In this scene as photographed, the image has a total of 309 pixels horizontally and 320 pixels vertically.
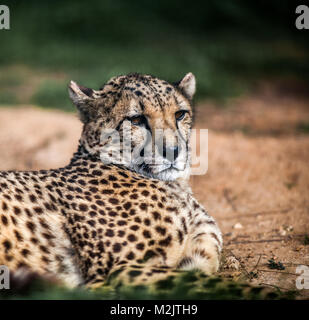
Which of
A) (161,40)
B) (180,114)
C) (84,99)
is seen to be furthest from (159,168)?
(161,40)

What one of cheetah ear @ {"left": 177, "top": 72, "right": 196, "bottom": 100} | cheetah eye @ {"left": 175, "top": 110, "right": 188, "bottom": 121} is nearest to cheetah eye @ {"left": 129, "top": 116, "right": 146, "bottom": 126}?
cheetah eye @ {"left": 175, "top": 110, "right": 188, "bottom": 121}

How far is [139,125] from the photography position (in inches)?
134

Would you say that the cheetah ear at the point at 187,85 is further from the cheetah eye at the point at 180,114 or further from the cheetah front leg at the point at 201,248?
the cheetah front leg at the point at 201,248

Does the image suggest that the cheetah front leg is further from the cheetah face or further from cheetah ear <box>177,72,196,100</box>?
cheetah ear <box>177,72,196,100</box>

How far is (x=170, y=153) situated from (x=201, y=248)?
25.8 inches

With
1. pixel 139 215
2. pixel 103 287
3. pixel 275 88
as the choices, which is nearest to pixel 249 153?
pixel 139 215

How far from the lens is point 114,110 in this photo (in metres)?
3.47

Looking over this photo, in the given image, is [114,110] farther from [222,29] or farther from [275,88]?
[222,29]

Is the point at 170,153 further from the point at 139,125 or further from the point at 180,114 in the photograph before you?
the point at 180,114

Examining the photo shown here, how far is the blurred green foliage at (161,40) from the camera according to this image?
11.4 meters

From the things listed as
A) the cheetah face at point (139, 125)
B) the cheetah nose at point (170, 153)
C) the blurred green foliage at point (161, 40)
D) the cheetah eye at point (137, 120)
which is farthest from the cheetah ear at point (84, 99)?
the blurred green foliage at point (161, 40)

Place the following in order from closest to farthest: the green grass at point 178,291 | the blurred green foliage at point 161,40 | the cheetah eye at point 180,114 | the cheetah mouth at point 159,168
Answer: the green grass at point 178,291, the cheetah mouth at point 159,168, the cheetah eye at point 180,114, the blurred green foliage at point 161,40

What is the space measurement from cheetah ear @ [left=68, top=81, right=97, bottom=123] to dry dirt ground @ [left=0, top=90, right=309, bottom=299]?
4.88 feet

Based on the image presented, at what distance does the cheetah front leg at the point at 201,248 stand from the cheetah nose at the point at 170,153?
1.51ft
